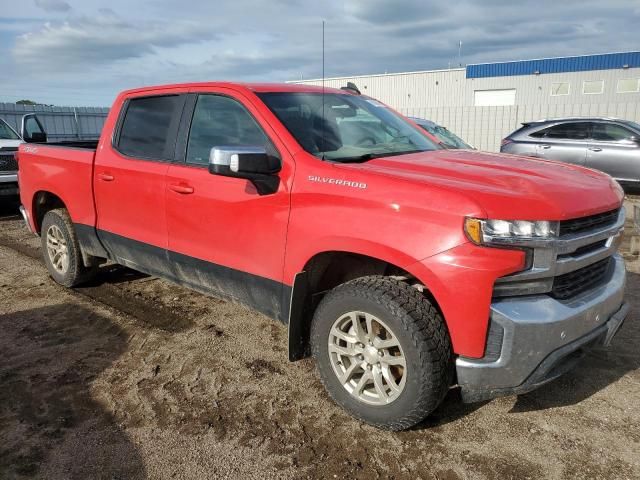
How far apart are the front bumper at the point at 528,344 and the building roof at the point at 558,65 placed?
103ft

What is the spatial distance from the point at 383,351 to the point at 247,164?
1258 mm

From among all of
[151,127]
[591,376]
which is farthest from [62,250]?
[591,376]

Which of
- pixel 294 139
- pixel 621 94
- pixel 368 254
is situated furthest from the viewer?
pixel 621 94

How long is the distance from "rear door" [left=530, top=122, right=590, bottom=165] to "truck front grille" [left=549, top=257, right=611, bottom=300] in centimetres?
877

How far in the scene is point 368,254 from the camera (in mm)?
2719

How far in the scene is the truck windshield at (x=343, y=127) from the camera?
3.30 meters

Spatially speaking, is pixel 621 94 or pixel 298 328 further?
pixel 621 94

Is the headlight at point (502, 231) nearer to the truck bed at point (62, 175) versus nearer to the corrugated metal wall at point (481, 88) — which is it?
the truck bed at point (62, 175)

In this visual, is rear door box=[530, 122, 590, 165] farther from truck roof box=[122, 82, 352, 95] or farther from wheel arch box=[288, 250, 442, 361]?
wheel arch box=[288, 250, 442, 361]

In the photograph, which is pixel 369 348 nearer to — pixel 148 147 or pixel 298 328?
pixel 298 328

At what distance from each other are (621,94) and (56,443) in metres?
32.8

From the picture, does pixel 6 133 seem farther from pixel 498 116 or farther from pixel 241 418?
pixel 498 116

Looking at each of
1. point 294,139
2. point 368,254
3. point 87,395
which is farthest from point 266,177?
point 87,395

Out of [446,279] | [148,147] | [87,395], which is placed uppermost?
[148,147]
